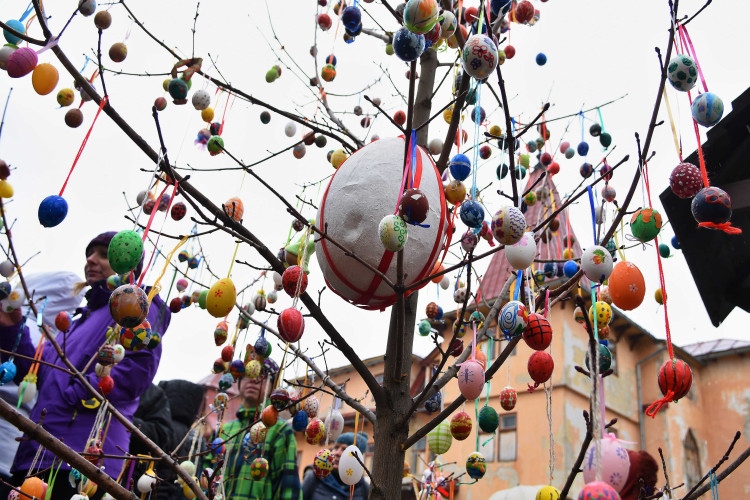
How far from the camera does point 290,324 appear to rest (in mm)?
1528

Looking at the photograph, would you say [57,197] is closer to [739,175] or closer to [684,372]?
[684,372]

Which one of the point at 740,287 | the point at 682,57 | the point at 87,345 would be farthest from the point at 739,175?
the point at 87,345

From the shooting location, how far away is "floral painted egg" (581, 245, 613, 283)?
4.77 feet

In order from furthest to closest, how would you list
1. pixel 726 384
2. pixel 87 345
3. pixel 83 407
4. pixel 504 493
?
1. pixel 726 384
2. pixel 504 493
3. pixel 87 345
4. pixel 83 407

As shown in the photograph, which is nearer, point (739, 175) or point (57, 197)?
point (57, 197)

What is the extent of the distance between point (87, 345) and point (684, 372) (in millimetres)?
2187

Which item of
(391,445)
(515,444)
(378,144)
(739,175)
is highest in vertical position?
(515,444)

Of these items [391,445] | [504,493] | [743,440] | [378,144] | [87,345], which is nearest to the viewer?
[378,144]

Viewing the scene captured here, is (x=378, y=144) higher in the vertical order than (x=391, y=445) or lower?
higher

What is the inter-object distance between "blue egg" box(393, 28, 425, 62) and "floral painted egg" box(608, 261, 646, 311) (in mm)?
793

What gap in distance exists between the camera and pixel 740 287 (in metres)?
2.71

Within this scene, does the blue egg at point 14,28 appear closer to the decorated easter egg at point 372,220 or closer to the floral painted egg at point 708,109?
the decorated easter egg at point 372,220

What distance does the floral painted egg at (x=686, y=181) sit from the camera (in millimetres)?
1381

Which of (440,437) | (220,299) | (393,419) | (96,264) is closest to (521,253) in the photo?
(393,419)
